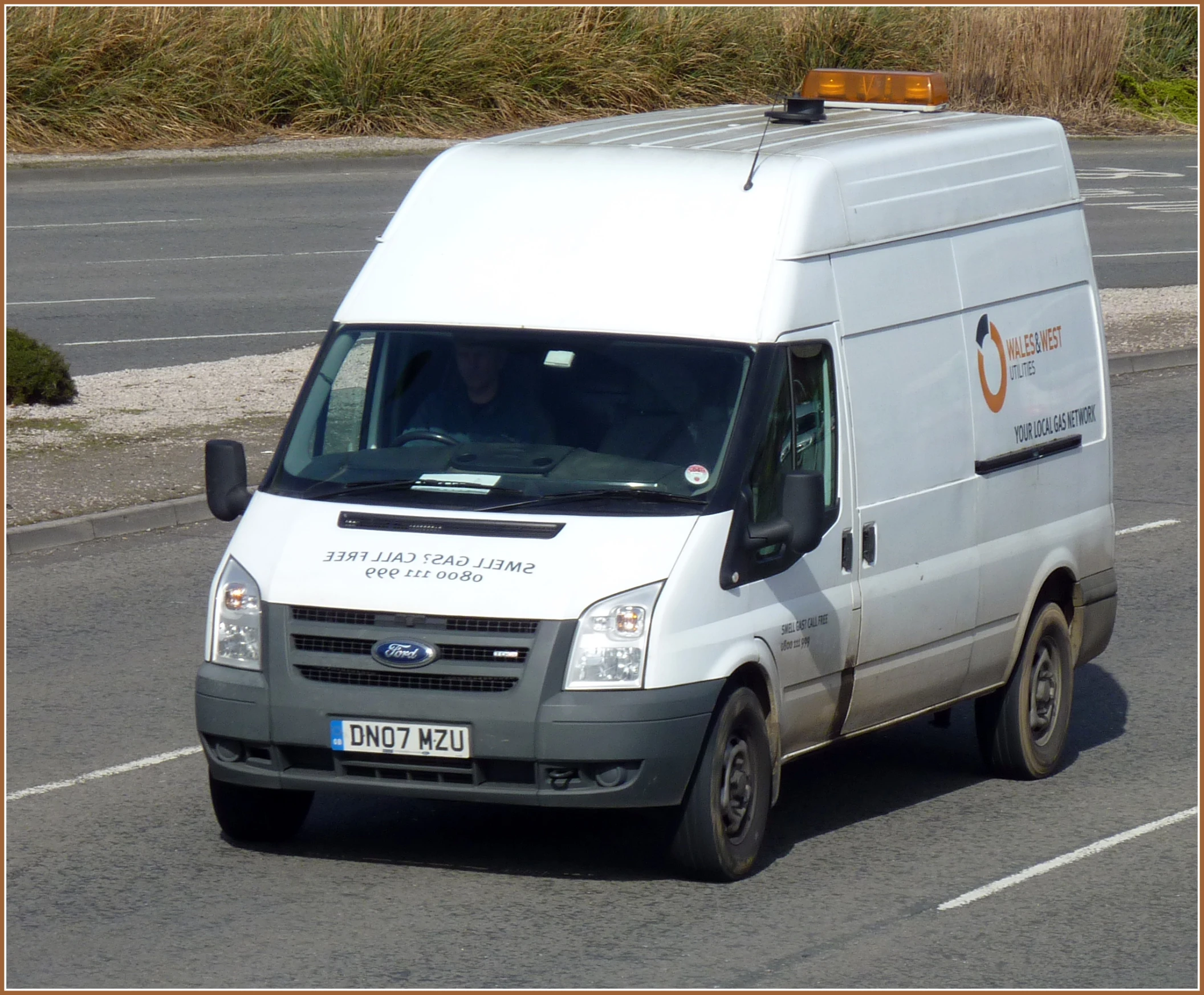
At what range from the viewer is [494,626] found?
21.7 feet

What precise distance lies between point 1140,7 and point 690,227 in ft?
131

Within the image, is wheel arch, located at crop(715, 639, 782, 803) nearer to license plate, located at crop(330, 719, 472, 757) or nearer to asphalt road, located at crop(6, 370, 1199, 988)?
asphalt road, located at crop(6, 370, 1199, 988)

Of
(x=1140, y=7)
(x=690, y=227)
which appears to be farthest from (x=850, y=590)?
(x=1140, y=7)

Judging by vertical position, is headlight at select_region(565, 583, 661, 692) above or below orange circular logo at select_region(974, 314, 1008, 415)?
below

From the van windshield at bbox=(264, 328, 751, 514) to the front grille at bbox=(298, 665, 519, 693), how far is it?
64 centimetres

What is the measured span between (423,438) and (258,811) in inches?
57.7

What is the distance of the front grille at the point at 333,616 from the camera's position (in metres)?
6.74

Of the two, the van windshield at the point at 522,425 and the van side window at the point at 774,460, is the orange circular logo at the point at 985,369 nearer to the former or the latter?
the van side window at the point at 774,460

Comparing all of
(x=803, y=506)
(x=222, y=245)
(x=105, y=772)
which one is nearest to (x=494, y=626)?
(x=803, y=506)

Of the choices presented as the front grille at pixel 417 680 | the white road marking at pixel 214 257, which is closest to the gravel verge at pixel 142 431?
the white road marking at pixel 214 257

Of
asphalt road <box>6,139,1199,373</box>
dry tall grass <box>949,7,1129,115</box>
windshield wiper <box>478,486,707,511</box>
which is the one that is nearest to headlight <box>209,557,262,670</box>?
windshield wiper <box>478,486,707,511</box>

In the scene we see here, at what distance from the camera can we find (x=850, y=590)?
25.1 ft

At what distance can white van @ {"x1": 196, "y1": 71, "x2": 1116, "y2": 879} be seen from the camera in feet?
Answer: 22.0

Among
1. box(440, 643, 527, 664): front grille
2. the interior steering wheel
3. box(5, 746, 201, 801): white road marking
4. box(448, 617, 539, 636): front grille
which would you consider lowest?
box(5, 746, 201, 801): white road marking
